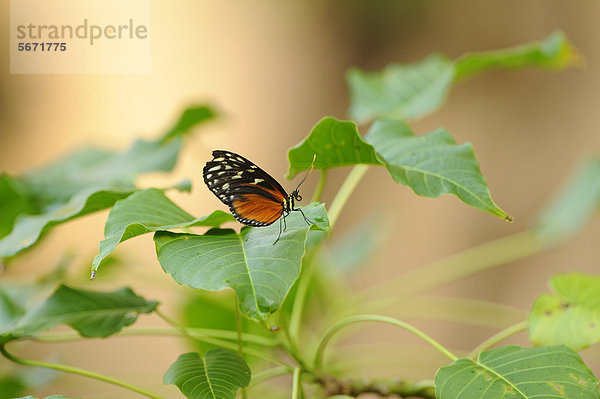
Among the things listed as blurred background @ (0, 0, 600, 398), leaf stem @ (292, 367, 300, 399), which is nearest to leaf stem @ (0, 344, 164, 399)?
leaf stem @ (292, 367, 300, 399)

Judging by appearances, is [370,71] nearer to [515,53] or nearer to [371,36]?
[371,36]

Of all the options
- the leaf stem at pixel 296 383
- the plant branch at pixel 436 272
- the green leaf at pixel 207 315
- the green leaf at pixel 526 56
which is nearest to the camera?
the leaf stem at pixel 296 383

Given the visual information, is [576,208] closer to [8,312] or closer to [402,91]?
[402,91]

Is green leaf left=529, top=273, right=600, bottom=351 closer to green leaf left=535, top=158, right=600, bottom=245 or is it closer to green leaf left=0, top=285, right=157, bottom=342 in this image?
green leaf left=0, top=285, right=157, bottom=342

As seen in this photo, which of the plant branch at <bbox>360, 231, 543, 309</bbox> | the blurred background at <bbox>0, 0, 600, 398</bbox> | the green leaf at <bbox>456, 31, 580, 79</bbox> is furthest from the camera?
the blurred background at <bbox>0, 0, 600, 398</bbox>

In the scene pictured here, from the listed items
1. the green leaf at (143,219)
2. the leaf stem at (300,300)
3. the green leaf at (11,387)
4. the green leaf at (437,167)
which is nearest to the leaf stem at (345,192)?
the leaf stem at (300,300)

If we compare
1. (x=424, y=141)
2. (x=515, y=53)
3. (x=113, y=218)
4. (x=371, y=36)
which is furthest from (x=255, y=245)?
(x=371, y=36)

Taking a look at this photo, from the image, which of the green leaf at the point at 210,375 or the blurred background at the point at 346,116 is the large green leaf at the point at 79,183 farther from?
the blurred background at the point at 346,116
